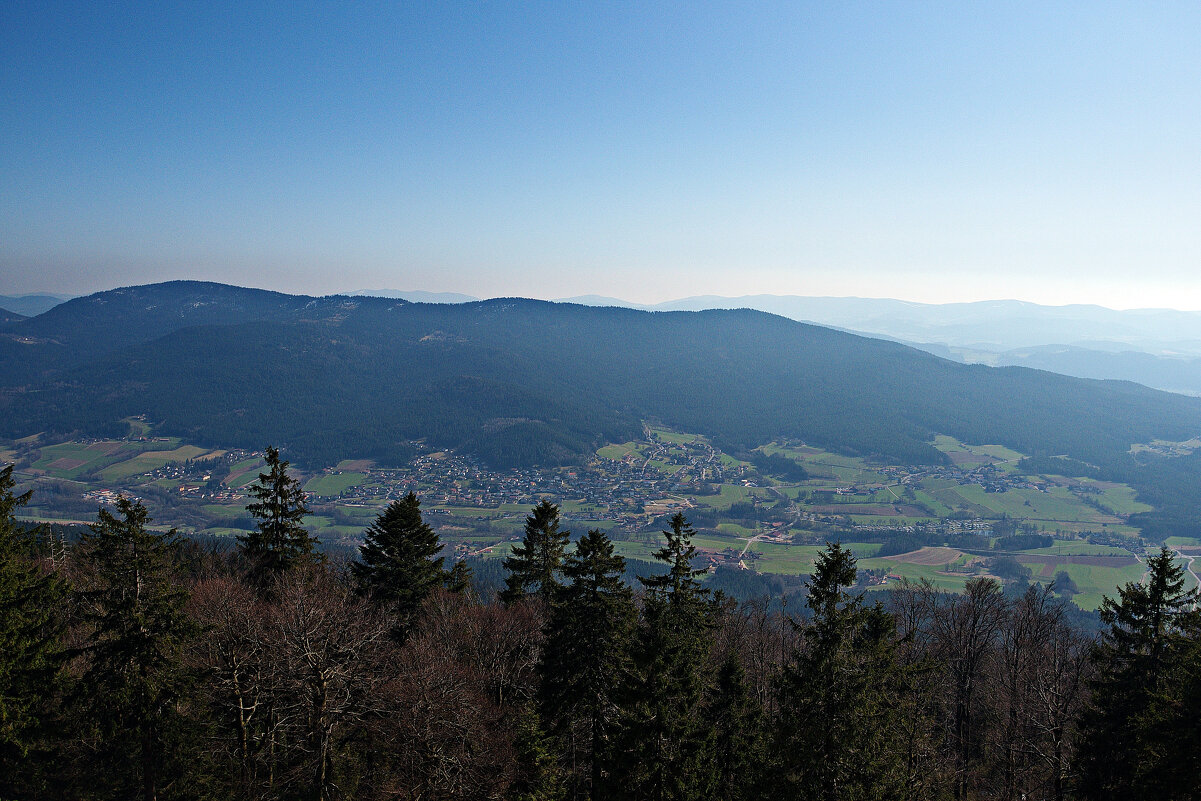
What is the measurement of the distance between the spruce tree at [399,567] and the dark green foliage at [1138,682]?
2475 cm

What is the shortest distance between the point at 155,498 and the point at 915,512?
165 metres

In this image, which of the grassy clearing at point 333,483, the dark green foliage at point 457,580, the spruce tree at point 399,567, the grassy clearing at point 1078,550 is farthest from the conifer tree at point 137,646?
the grassy clearing at point 333,483

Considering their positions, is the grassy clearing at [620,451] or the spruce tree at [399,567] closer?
the spruce tree at [399,567]

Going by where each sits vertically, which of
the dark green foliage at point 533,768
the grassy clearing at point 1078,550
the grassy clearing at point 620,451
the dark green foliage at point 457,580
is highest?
the dark green foliage at point 533,768

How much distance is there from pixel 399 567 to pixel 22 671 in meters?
13.6

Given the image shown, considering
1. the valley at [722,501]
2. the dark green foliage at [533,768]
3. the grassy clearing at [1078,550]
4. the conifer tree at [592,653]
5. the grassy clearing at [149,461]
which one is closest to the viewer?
the dark green foliage at [533,768]

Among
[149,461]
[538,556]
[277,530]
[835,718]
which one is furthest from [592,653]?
[149,461]

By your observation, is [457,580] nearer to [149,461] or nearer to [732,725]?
[732,725]

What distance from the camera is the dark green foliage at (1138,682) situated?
16250mm

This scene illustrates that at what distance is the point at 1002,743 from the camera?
26.3 metres

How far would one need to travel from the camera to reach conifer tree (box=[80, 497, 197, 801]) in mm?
15750

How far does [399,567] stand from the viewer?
93.5 ft

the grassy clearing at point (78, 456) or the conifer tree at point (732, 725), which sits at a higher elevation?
the conifer tree at point (732, 725)

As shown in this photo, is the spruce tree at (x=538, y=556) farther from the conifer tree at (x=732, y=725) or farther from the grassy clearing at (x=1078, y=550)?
the grassy clearing at (x=1078, y=550)
